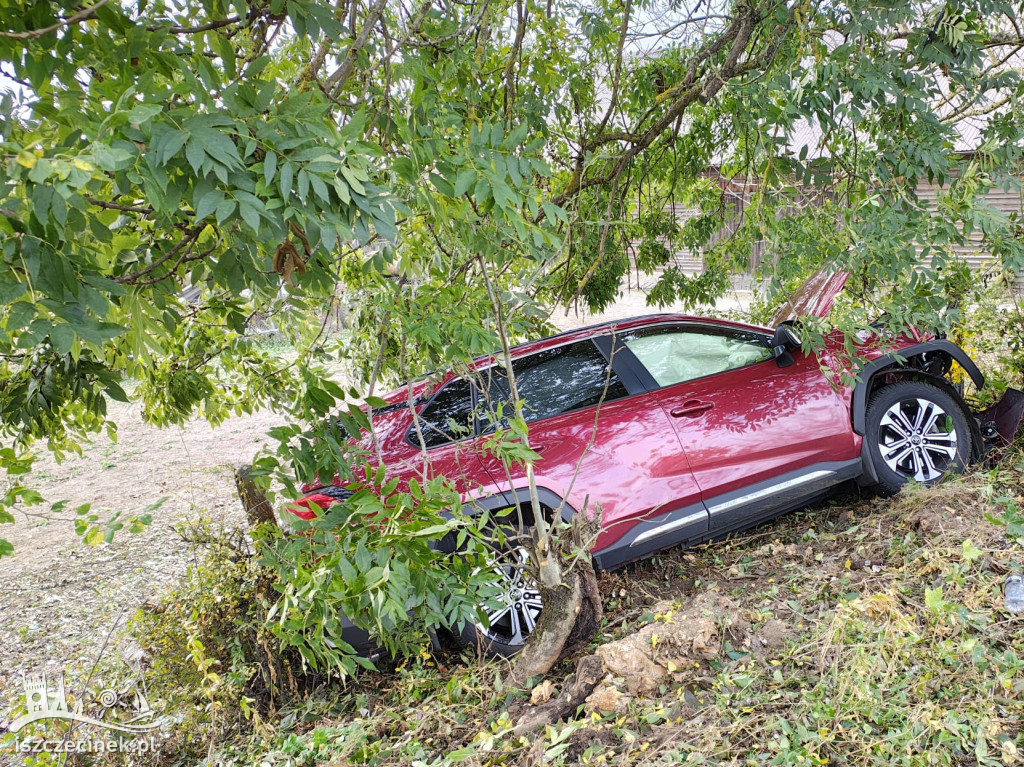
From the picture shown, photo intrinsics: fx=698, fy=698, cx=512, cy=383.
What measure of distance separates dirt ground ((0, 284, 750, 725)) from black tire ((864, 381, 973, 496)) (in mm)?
3152

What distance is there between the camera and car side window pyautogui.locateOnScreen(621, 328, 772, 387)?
4.41 m

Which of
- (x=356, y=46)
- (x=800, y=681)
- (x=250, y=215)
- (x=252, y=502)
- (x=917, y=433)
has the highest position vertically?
(x=356, y=46)

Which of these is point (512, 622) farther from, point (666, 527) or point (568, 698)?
point (666, 527)

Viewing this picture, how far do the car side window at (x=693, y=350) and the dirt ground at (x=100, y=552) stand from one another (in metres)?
2.38

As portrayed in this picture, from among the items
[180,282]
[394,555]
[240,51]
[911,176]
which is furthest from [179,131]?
[911,176]

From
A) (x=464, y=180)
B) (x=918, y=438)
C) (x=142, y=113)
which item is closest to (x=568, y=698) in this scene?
(x=464, y=180)

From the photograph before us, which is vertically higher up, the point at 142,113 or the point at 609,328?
the point at 142,113


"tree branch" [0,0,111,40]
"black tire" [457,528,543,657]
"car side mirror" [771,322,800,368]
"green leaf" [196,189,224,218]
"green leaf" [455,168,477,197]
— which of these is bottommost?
"black tire" [457,528,543,657]

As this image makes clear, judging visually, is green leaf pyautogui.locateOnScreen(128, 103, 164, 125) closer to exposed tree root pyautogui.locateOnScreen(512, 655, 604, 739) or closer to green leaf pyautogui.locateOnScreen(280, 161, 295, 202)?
green leaf pyautogui.locateOnScreen(280, 161, 295, 202)

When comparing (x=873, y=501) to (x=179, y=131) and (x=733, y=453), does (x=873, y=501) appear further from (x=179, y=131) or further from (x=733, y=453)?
(x=179, y=131)

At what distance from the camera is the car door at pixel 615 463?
390 centimetres

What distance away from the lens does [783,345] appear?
4.39m

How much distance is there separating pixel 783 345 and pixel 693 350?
55 centimetres

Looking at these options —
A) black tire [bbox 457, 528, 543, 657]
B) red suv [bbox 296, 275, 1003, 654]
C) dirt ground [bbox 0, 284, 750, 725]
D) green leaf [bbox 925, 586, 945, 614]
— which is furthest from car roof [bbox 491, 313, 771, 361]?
green leaf [bbox 925, 586, 945, 614]
